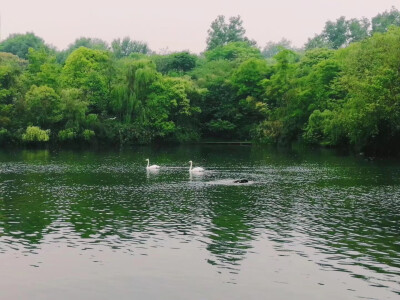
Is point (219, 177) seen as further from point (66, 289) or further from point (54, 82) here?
point (54, 82)

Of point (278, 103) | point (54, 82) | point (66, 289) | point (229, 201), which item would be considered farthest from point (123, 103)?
point (66, 289)

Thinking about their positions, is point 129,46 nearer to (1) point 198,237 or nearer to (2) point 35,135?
(2) point 35,135

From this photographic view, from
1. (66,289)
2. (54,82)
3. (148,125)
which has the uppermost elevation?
(54,82)

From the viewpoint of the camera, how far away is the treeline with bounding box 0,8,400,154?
71688 mm

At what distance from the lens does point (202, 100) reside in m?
112

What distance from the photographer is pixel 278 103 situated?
328ft

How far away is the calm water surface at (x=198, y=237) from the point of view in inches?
760

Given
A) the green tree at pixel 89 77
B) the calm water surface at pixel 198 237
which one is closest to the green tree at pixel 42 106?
the green tree at pixel 89 77

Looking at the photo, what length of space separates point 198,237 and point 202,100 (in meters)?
86.7

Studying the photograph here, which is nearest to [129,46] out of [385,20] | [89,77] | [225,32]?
[225,32]

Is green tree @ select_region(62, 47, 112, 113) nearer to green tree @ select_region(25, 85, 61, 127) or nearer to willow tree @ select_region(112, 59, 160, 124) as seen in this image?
→ willow tree @ select_region(112, 59, 160, 124)

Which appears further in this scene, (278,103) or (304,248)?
(278,103)

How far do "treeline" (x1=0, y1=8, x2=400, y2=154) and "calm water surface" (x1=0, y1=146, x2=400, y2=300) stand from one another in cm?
2605

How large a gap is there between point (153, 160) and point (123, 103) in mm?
33540
